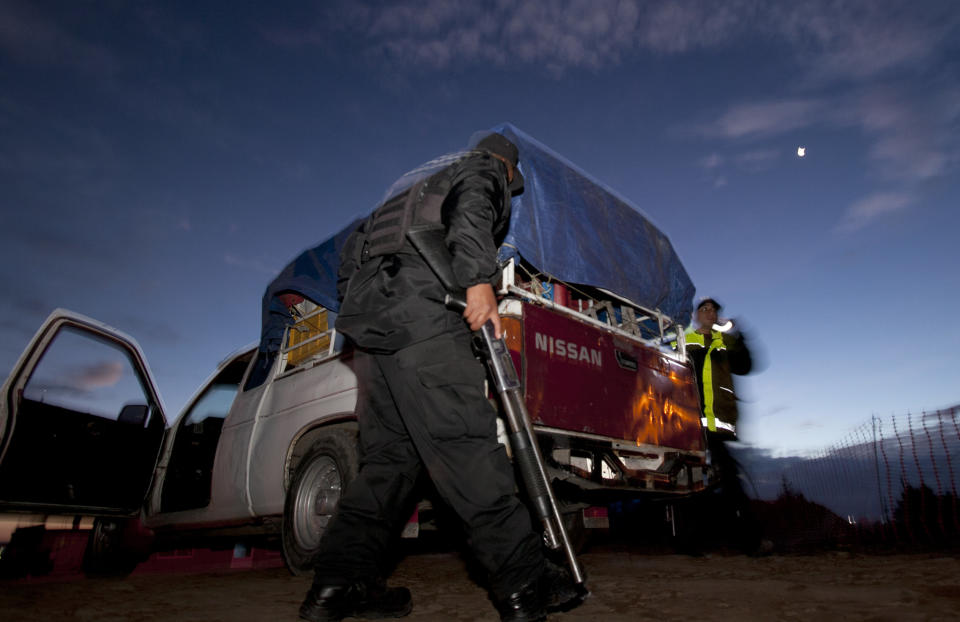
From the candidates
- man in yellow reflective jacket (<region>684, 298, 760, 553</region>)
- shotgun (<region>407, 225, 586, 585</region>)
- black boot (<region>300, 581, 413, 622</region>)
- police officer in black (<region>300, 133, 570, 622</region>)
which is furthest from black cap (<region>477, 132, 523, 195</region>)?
man in yellow reflective jacket (<region>684, 298, 760, 553</region>)

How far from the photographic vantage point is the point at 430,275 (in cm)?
217

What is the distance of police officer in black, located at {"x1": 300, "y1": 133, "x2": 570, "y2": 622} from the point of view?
1.83 m

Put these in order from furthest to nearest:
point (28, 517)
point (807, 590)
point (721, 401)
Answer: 1. point (721, 401)
2. point (28, 517)
3. point (807, 590)

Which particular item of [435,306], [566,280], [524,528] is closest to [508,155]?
[435,306]

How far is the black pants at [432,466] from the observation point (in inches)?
71.7

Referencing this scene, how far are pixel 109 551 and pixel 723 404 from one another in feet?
19.7

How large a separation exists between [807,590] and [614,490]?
113 centimetres

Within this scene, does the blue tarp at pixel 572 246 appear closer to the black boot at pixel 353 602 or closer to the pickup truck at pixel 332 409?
the pickup truck at pixel 332 409

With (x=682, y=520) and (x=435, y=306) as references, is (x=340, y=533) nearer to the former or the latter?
(x=435, y=306)

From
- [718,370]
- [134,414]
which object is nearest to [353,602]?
[134,414]

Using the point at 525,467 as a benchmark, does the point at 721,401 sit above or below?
above

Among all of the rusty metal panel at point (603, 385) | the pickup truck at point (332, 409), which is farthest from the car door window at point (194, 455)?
the rusty metal panel at point (603, 385)

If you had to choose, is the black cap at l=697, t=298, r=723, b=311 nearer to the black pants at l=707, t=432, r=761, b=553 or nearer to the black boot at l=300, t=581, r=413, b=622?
the black pants at l=707, t=432, r=761, b=553

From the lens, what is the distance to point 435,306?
209 cm
